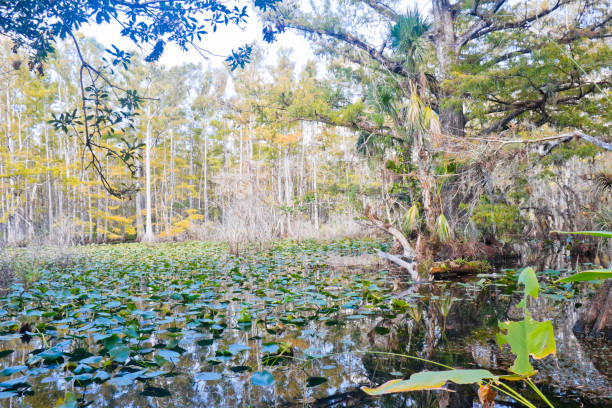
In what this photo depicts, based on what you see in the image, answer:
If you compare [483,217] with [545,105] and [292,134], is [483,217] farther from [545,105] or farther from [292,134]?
[292,134]

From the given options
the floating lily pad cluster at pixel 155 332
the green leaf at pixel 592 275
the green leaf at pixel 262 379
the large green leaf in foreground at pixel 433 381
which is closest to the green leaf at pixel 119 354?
the floating lily pad cluster at pixel 155 332

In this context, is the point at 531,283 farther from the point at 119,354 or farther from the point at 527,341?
the point at 119,354

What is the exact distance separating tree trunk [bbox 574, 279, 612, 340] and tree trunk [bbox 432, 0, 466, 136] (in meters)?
5.78

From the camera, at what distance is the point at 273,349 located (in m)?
2.04

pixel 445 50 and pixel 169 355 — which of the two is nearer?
pixel 169 355

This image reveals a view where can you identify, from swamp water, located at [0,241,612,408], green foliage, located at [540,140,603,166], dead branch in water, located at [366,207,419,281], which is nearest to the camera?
swamp water, located at [0,241,612,408]

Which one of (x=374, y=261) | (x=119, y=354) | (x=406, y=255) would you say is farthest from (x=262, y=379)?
(x=374, y=261)

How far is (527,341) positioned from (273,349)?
1.46 m

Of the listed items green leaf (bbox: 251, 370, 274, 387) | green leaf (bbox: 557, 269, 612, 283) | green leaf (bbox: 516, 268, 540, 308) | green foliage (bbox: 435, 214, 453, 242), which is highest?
green leaf (bbox: 557, 269, 612, 283)

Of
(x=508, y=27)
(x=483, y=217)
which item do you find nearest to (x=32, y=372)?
(x=483, y=217)

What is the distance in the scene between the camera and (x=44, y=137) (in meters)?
19.0

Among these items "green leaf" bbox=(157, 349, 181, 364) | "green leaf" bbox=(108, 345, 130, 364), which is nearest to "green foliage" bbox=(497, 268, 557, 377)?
"green leaf" bbox=(157, 349, 181, 364)

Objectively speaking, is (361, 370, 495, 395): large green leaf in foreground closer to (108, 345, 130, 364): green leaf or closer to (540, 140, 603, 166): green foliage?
(108, 345, 130, 364): green leaf

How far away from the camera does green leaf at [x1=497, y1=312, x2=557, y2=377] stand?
86 cm
